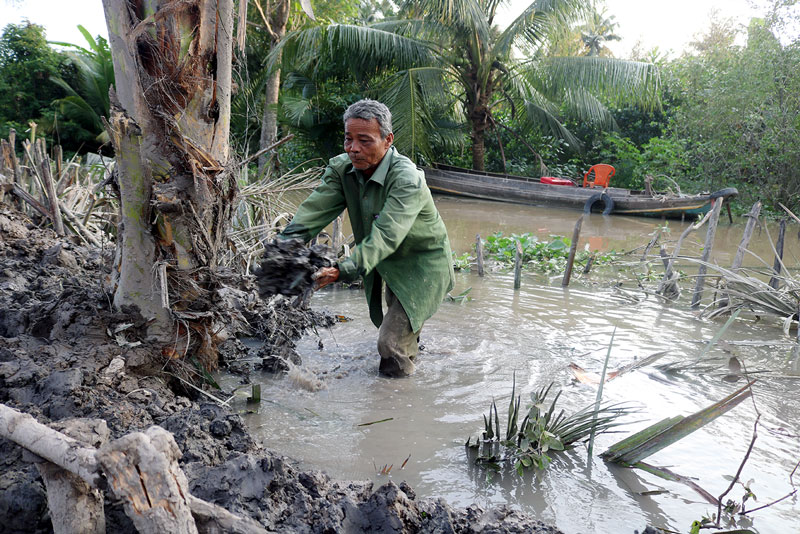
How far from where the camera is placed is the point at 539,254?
26.6 feet

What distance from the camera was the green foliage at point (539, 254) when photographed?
7699 mm

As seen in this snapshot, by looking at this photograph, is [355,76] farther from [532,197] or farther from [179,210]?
[179,210]

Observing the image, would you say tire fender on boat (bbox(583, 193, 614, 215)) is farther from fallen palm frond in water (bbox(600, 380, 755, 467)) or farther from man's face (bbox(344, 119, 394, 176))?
fallen palm frond in water (bbox(600, 380, 755, 467))

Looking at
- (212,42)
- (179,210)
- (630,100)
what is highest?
(630,100)

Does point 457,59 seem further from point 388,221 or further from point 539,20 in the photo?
point 388,221

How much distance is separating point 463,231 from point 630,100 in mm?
7096

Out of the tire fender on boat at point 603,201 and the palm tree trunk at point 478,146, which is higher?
the palm tree trunk at point 478,146

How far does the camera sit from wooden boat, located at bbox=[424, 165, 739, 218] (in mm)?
13305

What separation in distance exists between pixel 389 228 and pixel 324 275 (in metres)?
0.46

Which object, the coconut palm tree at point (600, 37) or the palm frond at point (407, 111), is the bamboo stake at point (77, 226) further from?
the coconut palm tree at point (600, 37)

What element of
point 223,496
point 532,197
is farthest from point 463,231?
point 223,496

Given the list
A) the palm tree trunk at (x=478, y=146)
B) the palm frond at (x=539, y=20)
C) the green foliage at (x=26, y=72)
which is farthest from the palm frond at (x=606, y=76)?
the green foliage at (x=26, y=72)

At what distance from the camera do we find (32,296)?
333cm

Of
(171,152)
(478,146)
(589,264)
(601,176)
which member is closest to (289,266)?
(171,152)
